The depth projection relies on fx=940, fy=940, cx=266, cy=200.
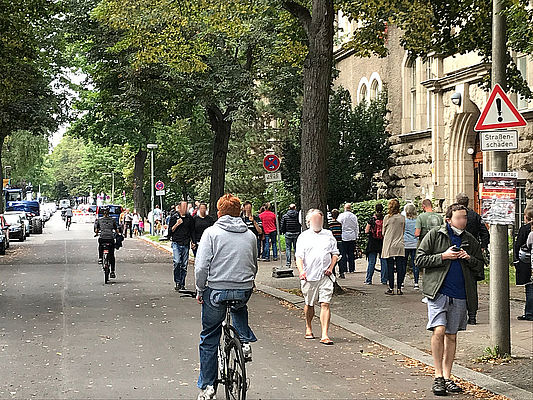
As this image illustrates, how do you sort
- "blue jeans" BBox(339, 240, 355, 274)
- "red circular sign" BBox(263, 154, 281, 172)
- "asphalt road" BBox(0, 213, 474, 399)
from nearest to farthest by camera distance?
"asphalt road" BBox(0, 213, 474, 399) → "blue jeans" BBox(339, 240, 355, 274) → "red circular sign" BBox(263, 154, 281, 172)

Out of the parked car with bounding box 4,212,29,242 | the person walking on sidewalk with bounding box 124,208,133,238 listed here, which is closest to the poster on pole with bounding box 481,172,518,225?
the parked car with bounding box 4,212,29,242

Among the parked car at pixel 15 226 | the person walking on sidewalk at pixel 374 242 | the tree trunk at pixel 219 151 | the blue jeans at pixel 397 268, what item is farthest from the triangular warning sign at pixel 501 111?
the parked car at pixel 15 226

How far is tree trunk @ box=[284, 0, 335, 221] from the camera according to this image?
58.0 ft

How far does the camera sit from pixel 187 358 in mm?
10953

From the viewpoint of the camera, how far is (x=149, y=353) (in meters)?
11.3

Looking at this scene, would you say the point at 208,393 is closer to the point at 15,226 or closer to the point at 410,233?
the point at 410,233

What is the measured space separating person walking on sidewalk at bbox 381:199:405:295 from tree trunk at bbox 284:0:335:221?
5.60 feet

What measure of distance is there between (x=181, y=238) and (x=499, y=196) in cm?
988

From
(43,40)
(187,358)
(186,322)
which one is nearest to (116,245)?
(186,322)

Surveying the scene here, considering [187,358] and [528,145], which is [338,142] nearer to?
[528,145]

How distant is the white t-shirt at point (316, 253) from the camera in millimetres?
12508

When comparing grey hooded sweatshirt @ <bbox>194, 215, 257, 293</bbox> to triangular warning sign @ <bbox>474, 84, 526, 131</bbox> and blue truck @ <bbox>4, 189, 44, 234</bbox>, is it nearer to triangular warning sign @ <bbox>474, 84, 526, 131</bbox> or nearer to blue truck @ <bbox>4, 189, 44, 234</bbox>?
triangular warning sign @ <bbox>474, 84, 526, 131</bbox>

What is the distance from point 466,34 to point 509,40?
89cm

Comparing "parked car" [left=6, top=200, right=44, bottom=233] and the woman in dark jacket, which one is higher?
"parked car" [left=6, top=200, right=44, bottom=233]
